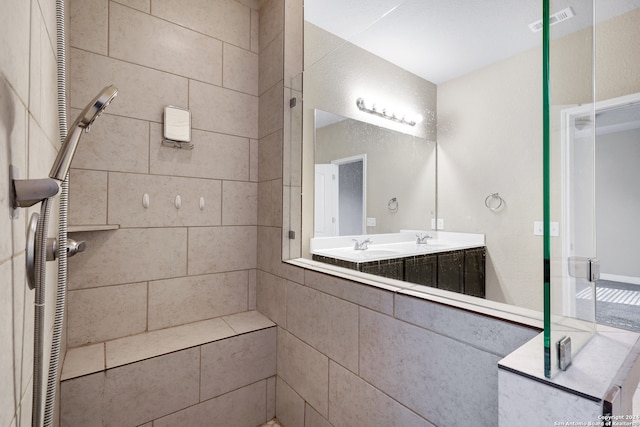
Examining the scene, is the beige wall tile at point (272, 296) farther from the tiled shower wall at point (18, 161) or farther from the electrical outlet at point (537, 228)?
the electrical outlet at point (537, 228)

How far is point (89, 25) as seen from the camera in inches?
54.4

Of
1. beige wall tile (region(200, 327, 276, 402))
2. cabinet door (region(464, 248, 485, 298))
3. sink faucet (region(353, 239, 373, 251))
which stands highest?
sink faucet (region(353, 239, 373, 251))

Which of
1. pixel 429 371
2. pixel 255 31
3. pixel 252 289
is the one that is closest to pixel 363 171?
pixel 252 289

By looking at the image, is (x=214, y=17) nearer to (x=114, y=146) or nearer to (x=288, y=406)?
(x=114, y=146)

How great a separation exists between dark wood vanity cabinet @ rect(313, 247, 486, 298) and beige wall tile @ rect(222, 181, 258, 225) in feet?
2.51

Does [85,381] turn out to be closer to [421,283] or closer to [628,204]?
[421,283]

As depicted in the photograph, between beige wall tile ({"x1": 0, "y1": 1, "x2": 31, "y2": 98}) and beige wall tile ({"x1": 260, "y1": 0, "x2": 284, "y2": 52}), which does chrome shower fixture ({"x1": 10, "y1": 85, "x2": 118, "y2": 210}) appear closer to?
beige wall tile ({"x1": 0, "y1": 1, "x2": 31, "y2": 98})

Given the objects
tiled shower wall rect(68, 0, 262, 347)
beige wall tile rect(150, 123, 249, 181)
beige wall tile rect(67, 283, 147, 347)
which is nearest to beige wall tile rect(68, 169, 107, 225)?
tiled shower wall rect(68, 0, 262, 347)

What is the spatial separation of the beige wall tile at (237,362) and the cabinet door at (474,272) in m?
1.09

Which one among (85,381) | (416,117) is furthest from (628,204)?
(85,381)

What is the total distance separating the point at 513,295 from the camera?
95 centimetres

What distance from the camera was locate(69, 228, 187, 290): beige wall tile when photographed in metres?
1.39

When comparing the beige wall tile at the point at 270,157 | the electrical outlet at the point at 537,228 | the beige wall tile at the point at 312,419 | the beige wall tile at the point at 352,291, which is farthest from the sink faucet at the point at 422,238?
the beige wall tile at the point at 312,419

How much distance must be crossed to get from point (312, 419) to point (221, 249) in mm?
1056
